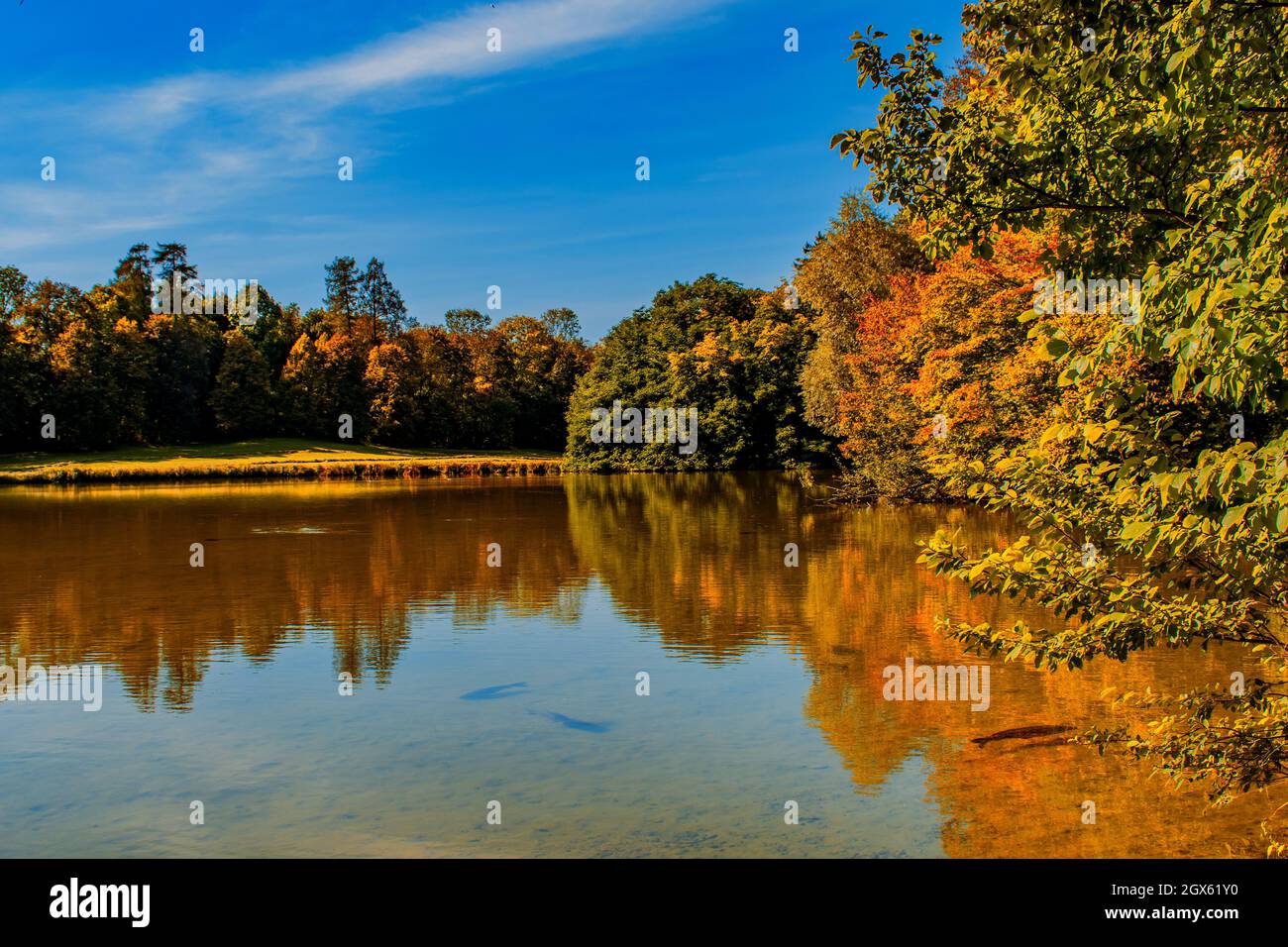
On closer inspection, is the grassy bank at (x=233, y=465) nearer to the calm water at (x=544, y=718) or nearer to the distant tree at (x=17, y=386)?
the distant tree at (x=17, y=386)

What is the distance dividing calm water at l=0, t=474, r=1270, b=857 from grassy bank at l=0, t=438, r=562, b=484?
129 feet

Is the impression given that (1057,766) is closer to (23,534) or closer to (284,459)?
(23,534)

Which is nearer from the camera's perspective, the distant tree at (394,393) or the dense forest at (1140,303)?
the dense forest at (1140,303)

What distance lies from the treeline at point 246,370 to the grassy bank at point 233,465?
4.82 m

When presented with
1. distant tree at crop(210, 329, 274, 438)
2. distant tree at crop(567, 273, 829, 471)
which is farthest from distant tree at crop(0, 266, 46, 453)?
distant tree at crop(567, 273, 829, 471)

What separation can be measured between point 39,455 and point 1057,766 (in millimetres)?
80638

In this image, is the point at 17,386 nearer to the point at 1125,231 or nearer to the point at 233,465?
the point at 233,465

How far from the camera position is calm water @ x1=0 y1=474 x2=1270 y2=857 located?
9164mm

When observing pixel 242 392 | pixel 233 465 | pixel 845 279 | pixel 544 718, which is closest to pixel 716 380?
pixel 845 279

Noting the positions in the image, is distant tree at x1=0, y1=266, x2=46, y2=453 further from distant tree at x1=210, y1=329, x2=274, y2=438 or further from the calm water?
the calm water

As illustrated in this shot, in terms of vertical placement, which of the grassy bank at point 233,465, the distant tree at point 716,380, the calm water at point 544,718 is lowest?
the calm water at point 544,718

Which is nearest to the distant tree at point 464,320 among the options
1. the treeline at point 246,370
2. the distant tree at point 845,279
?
the treeline at point 246,370

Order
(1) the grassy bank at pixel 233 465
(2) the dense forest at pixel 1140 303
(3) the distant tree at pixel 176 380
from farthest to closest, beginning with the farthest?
(3) the distant tree at pixel 176 380 < (1) the grassy bank at pixel 233 465 < (2) the dense forest at pixel 1140 303

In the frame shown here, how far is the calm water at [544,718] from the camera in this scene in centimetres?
916
